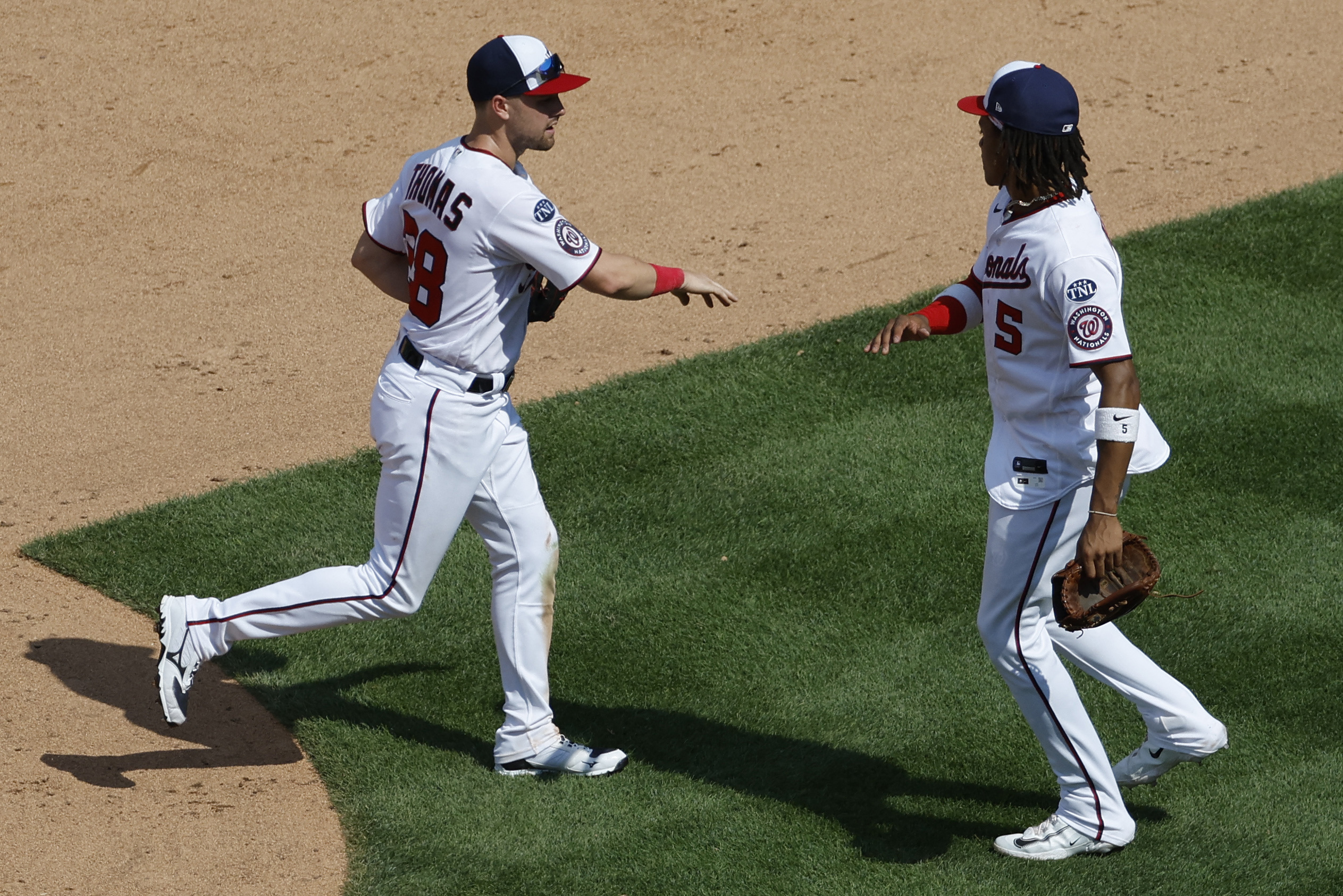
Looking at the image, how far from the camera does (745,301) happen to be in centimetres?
807

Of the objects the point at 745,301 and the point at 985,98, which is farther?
the point at 745,301

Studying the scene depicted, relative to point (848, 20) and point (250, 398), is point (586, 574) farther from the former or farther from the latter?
point (848, 20)

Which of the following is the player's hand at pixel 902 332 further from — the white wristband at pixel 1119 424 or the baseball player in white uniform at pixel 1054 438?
the white wristband at pixel 1119 424

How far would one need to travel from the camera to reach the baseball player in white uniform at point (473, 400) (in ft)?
13.5

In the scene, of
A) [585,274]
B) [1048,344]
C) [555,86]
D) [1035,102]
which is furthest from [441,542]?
[1035,102]

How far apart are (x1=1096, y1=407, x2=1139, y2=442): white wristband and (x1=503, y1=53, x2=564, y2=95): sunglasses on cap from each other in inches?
68.1

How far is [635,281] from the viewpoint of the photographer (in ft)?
13.7

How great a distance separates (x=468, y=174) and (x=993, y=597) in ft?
5.94

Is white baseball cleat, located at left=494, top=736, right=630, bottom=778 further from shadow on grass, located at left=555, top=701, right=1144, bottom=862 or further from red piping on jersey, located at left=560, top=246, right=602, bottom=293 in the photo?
red piping on jersey, located at left=560, top=246, right=602, bottom=293

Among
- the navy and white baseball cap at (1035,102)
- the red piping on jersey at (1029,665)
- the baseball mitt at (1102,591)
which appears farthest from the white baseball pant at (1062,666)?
the navy and white baseball cap at (1035,102)

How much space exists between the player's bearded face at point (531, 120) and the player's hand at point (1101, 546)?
1780 mm

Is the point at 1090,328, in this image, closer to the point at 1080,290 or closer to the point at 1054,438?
the point at 1080,290

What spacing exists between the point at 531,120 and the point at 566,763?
1.89 meters

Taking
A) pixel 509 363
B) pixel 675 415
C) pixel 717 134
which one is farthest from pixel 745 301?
pixel 509 363
